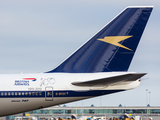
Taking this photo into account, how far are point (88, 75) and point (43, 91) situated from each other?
13.4 ft

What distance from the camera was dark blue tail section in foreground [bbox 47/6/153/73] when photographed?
2799 centimetres

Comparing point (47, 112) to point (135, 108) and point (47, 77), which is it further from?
point (47, 77)

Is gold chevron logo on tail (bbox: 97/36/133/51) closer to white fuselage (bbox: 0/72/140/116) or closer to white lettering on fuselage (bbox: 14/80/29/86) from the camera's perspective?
white fuselage (bbox: 0/72/140/116)

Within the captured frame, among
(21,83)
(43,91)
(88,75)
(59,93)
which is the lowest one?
(59,93)

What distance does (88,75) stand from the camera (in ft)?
90.5

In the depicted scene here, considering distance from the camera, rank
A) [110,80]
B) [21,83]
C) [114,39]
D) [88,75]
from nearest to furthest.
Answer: [110,80], [21,83], [88,75], [114,39]

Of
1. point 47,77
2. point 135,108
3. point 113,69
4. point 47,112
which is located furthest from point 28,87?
point 135,108

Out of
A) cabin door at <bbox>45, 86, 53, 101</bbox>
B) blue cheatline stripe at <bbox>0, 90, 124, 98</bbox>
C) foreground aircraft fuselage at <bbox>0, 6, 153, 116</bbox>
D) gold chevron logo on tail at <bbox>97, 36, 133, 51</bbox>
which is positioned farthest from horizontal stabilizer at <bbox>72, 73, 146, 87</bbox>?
gold chevron logo on tail at <bbox>97, 36, 133, 51</bbox>

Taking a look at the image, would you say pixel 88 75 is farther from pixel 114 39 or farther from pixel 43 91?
pixel 43 91

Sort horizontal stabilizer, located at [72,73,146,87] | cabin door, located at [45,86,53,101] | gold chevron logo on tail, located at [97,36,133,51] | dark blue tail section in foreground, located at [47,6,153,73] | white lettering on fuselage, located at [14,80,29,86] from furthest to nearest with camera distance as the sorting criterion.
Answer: gold chevron logo on tail, located at [97,36,133,51] → dark blue tail section in foreground, located at [47,6,153,73] → white lettering on fuselage, located at [14,80,29,86] → cabin door, located at [45,86,53,101] → horizontal stabilizer, located at [72,73,146,87]

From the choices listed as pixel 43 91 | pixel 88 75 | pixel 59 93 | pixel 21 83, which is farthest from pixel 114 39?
pixel 21 83

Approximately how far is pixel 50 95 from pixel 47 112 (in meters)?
115

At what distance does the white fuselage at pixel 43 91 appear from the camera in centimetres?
2622

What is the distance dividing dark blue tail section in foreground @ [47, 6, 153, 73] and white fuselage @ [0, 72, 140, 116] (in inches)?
64.6
